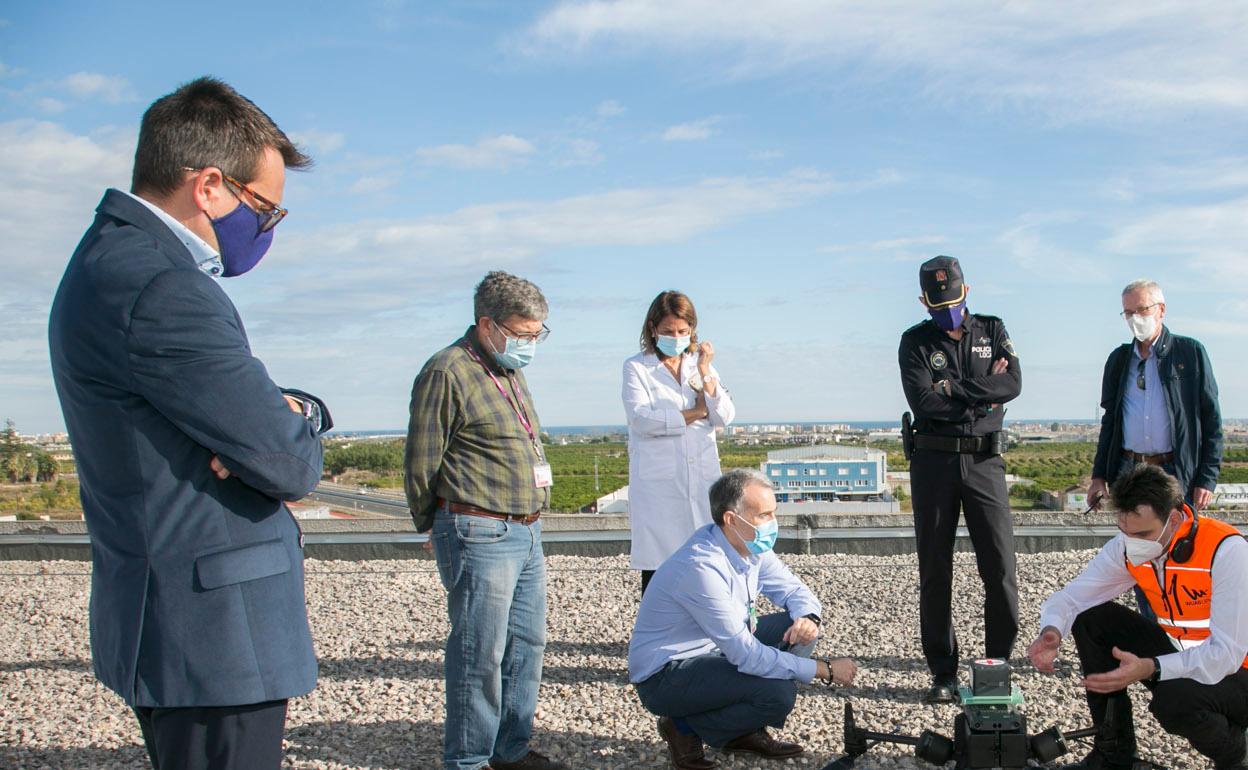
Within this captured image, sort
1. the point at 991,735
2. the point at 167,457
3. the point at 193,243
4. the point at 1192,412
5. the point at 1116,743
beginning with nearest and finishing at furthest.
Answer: the point at 167,457 → the point at 193,243 → the point at 991,735 → the point at 1116,743 → the point at 1192,412

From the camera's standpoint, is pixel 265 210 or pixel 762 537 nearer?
pixel 265 210

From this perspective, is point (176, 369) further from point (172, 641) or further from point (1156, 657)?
point (1156, 657)

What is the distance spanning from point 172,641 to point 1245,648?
3.41 m

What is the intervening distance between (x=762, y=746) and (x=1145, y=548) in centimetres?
166

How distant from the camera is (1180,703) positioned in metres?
3.40

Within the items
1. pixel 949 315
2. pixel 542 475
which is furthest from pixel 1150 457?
pixel 542 475

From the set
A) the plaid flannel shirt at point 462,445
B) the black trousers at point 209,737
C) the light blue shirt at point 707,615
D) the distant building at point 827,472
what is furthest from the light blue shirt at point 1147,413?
the distant building at point 827,472

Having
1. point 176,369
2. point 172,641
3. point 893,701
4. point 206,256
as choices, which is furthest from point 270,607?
point 893,701

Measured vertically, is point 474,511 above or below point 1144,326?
below

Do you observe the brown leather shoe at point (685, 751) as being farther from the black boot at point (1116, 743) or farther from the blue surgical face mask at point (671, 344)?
the blue surgical face mask at point (671, 344)

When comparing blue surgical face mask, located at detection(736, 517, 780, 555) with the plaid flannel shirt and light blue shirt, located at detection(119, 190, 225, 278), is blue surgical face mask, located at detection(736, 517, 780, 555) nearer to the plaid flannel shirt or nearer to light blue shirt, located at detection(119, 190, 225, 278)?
the plaid flannel shirt

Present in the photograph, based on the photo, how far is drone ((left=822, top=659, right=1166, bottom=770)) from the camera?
3.27 meters

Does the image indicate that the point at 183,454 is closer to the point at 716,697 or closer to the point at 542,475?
the point at 542,475

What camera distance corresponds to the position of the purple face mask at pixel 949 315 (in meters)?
4.77
